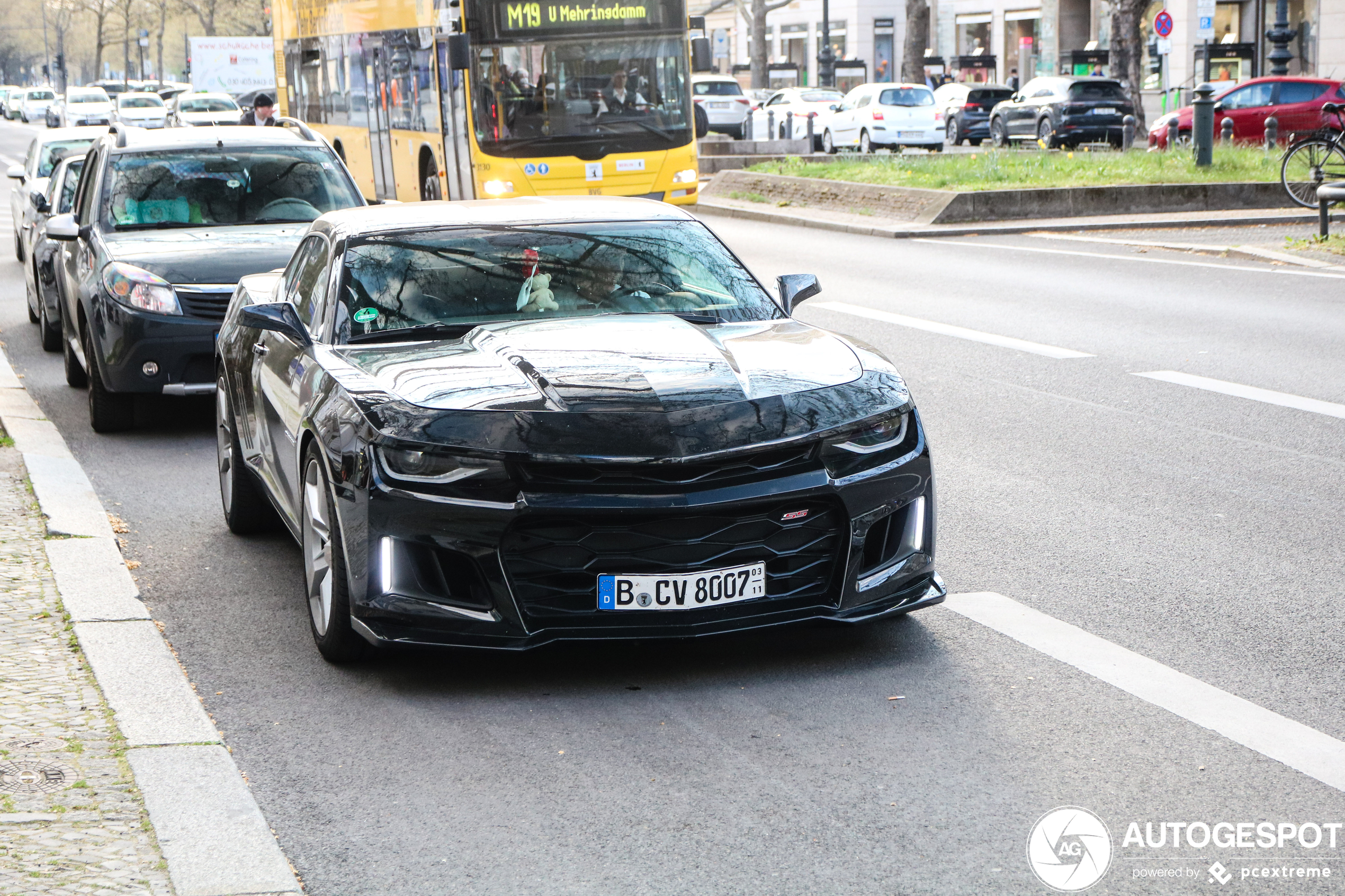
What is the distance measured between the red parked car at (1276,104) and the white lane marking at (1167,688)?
1187 inches

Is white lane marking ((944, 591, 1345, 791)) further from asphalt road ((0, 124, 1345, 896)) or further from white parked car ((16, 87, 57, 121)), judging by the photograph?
white parked car ((16, 87, 57, 121))

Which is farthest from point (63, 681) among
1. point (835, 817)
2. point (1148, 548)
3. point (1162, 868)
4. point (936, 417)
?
point (936, 417)

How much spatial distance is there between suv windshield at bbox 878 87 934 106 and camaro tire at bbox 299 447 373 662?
1438 inches

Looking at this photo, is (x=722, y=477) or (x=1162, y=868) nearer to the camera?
(x=1162, y=868)

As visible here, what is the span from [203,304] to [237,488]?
2.79 meters

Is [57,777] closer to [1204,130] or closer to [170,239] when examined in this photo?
[170,239]

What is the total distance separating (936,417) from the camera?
9656 mm

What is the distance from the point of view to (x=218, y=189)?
10.7 meters

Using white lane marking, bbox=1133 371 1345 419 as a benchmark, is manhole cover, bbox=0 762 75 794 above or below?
above

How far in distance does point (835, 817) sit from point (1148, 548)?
9.77 feet

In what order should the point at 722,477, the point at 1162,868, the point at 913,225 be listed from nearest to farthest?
the point at 1162,868 < the point at 722,477 < the point at 913,225

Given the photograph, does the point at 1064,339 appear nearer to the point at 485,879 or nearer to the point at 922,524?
the point at 922,524

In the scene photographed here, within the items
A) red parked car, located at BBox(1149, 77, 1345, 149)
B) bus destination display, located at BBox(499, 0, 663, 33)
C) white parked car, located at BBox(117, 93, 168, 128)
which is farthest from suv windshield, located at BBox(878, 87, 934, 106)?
white parked car, located at BBox(117, 93, 168, 128)

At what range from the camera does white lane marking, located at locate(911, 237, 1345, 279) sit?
652 inches
